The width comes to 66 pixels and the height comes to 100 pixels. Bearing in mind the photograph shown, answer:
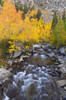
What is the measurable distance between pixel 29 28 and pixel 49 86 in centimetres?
1244

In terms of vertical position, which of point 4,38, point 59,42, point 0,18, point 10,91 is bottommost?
point 59,42

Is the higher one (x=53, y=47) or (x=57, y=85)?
(x=57, y=85)

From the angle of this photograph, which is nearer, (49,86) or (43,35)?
(49,86)

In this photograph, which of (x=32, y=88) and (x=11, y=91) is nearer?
(x=11, y=91)

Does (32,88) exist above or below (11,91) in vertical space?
below

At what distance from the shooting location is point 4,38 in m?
16.7

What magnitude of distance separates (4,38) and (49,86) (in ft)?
37.7

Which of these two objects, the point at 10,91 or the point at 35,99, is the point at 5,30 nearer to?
the point at 10,91

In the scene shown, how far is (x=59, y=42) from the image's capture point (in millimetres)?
25500

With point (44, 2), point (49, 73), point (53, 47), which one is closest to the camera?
point (49, 73)

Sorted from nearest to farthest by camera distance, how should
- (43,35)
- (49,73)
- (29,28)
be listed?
1. (49,73)
2. (29,28)
3. (43,35)

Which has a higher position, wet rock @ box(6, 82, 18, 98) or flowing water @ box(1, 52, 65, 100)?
wet rock @ box(6, 82, 18, 98)

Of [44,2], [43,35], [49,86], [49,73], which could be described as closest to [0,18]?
[49,73]

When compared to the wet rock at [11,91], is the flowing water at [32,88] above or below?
below
